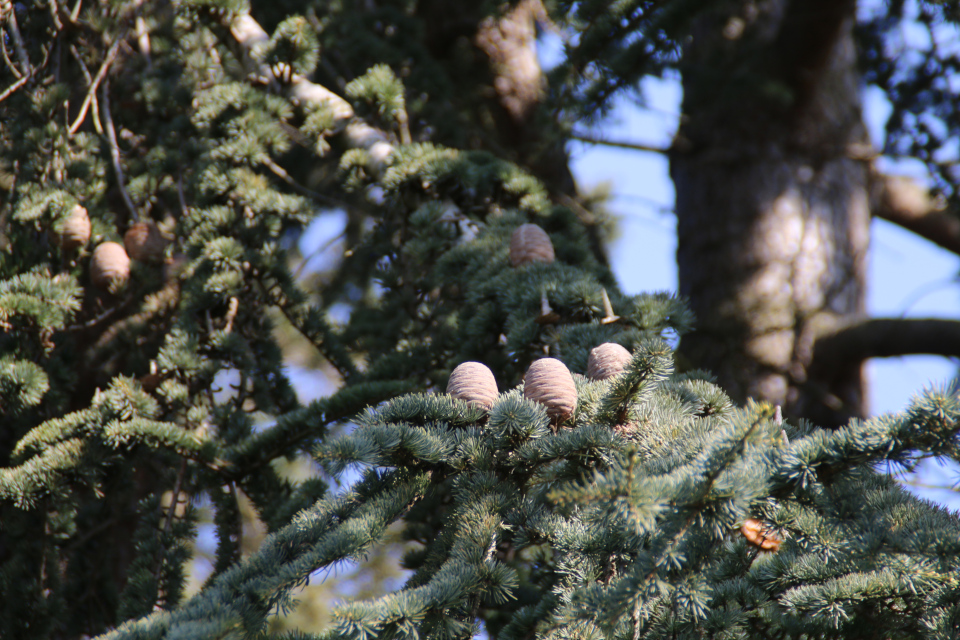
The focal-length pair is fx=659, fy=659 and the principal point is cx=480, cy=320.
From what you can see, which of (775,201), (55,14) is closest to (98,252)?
(55,14)

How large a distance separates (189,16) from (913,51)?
285cm

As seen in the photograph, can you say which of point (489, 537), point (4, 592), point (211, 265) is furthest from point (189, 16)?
point (489, 537)

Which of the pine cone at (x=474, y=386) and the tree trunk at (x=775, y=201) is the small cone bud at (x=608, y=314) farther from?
the tree trunk at (x=775, y=201)

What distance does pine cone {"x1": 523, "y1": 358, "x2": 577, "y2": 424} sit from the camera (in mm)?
1027

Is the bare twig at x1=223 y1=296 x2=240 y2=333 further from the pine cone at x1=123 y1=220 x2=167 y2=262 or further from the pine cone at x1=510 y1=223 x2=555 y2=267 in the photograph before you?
the pine cone at x1=510 y1=223 x2=555 y2=267

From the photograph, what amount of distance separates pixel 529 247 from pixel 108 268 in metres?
1.05

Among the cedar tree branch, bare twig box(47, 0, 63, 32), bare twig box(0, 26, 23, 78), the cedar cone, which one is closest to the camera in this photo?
the cedar cone

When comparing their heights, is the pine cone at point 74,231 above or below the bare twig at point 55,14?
below

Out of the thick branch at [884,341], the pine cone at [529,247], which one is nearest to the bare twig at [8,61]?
the pine cone at [529,247]

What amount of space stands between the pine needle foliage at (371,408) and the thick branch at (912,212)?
2172mm

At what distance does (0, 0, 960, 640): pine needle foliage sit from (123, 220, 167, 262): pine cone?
0.05 ft

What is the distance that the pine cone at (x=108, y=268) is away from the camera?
1654 millimetres

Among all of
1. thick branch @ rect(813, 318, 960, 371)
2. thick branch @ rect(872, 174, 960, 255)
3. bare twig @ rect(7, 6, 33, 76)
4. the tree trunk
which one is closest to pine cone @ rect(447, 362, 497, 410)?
bare twig @ rect(7, 6, 33, 76)

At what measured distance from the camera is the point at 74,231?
1643 mm
